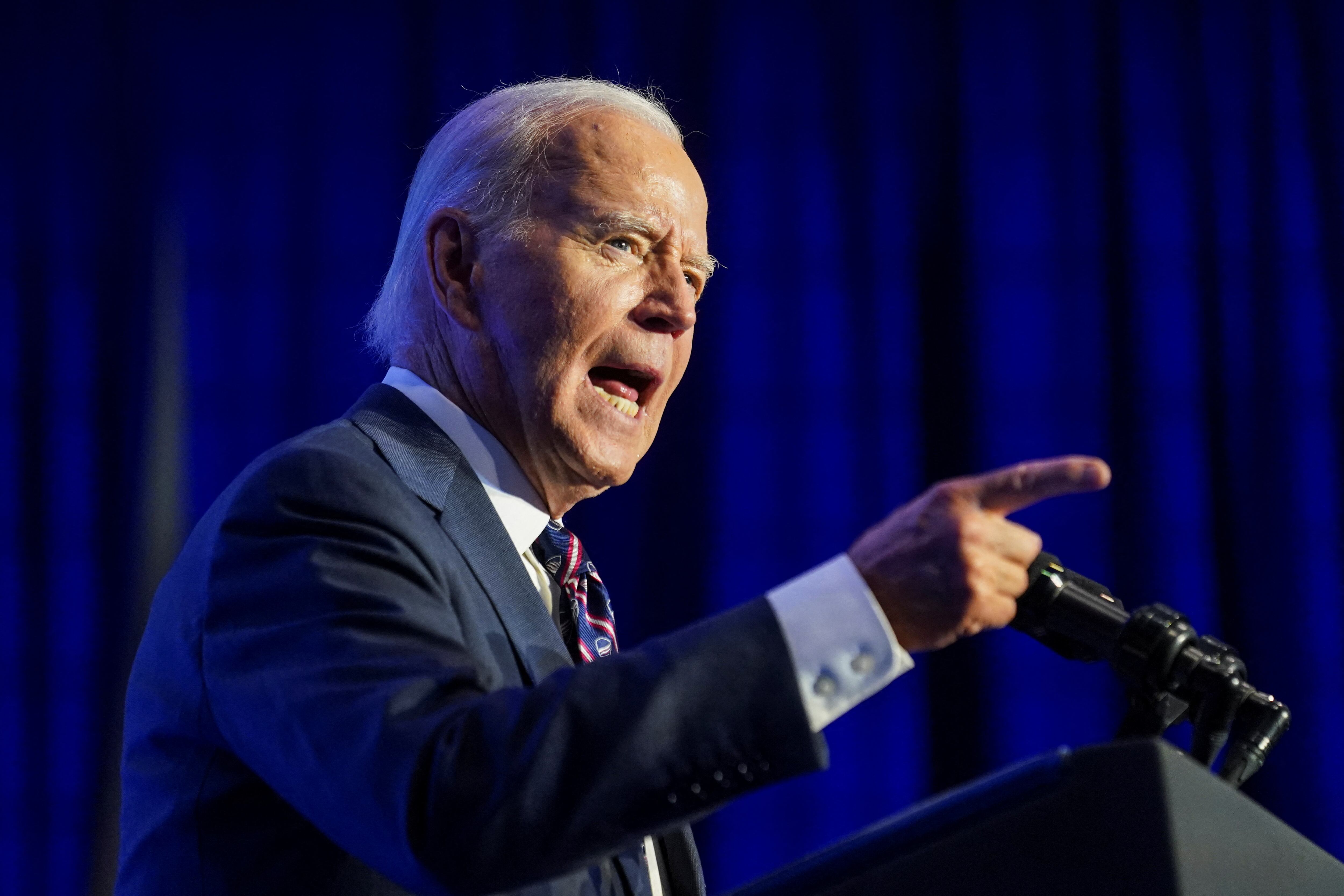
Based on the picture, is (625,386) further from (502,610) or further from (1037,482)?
(1037,482)

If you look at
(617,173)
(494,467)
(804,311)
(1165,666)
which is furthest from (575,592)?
(804,311)

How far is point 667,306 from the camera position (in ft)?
5.04

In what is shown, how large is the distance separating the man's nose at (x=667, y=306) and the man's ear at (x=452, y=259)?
0.67 feet

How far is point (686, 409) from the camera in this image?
2896 mm

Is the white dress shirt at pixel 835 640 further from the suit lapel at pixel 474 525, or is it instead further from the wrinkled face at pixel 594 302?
the wrinkled face at pixel 594 302

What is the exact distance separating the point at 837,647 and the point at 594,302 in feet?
2.48

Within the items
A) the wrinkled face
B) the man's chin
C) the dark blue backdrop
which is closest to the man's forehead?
the wrinkled face

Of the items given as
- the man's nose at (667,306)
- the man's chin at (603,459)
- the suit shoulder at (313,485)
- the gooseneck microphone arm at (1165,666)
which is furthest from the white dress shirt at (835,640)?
the man's nose at (667,306)

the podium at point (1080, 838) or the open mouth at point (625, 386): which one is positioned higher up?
the open mouth at point (625, 386)

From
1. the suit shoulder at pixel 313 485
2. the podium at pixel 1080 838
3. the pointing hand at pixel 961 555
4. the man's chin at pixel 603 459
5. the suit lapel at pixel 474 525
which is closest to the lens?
the podium at pixel 1080 838

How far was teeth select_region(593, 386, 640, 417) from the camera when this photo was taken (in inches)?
57.8

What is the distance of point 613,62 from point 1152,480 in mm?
1635

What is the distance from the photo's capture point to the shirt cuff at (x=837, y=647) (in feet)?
2.55

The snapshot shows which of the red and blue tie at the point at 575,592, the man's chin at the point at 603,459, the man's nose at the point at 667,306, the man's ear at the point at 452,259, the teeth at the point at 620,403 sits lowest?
the red and blue tie at the point at 575,592
